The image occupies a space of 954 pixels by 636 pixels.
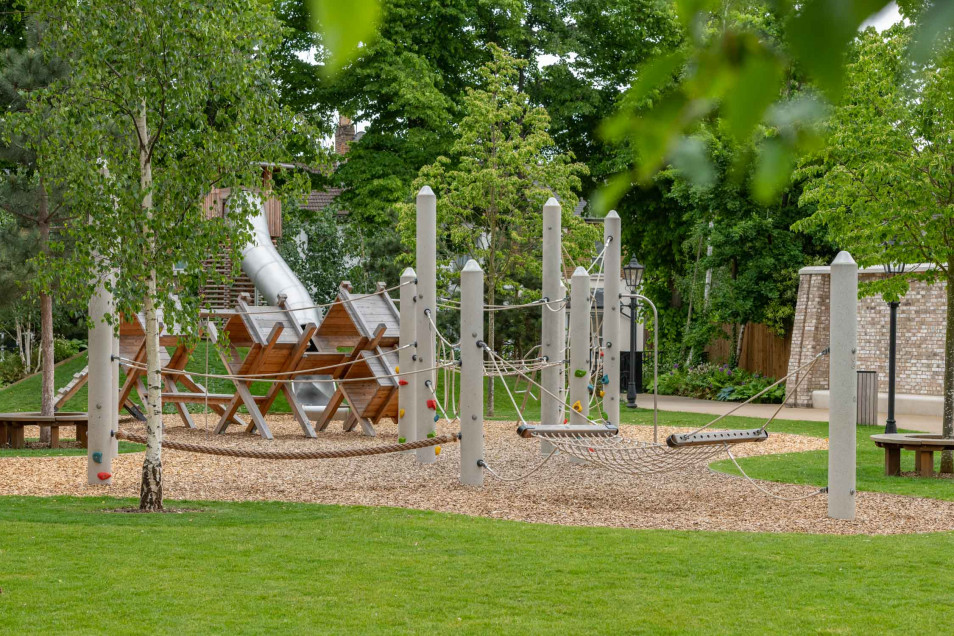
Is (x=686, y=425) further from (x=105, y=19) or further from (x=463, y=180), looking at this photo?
(x=105, y=19)

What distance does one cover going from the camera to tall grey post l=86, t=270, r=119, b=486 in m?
9.07

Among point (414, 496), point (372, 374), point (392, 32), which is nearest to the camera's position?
point (414, 496)

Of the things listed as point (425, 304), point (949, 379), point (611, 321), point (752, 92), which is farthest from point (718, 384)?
point (752, 92)

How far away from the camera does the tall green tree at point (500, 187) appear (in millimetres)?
17156

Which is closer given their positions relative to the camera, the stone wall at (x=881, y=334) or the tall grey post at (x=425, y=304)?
the tall grey post at (x=425, y=304)

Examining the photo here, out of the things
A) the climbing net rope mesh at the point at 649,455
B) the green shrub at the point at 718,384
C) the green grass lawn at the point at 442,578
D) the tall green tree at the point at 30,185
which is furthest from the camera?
the green shrub at the point at 718,384

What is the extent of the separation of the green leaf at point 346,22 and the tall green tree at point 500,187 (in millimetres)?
15800

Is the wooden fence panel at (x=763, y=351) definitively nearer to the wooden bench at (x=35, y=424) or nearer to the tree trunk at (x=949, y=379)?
the tree trunk at (x=949, y=379)

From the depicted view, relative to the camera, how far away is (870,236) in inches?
445

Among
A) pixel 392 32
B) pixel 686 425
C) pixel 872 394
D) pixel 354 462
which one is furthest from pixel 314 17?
pixel 392 32

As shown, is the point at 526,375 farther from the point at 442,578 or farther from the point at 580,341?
the point at 442,578

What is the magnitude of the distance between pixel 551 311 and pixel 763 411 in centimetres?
870

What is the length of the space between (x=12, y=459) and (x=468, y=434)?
5.04 m

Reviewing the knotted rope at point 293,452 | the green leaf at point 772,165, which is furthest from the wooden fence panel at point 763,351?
the green leaf at point 772,165
